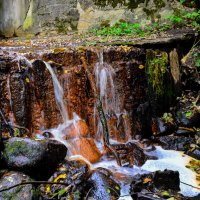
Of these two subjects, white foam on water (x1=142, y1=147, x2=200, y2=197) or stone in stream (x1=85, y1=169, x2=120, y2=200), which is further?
white foam on water (x1=142, y1=147, x2=200, y2=197)

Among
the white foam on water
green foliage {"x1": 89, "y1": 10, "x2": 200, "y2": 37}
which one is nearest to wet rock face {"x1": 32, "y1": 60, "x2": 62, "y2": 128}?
the white foam on water

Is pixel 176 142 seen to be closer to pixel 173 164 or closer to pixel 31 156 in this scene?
pixel 173 164

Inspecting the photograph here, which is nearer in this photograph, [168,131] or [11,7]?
[168,131]

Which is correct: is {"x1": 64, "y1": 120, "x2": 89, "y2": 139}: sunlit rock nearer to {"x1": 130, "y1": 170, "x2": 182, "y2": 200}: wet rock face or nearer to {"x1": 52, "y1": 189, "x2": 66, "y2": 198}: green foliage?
{"x1": 52, "y1": 189, "x2": 66, "y2": 198}: green foliage

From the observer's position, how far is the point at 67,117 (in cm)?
560

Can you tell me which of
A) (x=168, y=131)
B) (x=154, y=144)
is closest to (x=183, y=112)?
(x=168, y=131)

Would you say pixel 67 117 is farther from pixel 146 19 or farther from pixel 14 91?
pixel 146 19

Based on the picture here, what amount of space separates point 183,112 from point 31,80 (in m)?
3.46

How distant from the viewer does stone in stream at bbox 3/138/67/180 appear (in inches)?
159

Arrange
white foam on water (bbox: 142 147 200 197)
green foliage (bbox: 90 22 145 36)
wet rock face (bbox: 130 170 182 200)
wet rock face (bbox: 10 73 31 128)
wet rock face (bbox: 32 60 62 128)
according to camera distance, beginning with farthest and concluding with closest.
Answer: green foliage (bbox: 90 22 145 36) < wet rock face (bbox: 32 60 62 128) < wet rock face (bbox: 10 73 31 128) < white foam on water (bbox: 142 147 200 197) < wet rock face (bbox: 130 170 182 200)

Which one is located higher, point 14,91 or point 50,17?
point 50,17

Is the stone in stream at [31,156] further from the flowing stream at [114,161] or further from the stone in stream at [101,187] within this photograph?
Answer: the flowing stream at [114,161]

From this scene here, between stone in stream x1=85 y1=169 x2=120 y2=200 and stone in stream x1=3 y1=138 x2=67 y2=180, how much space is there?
737 millimetres

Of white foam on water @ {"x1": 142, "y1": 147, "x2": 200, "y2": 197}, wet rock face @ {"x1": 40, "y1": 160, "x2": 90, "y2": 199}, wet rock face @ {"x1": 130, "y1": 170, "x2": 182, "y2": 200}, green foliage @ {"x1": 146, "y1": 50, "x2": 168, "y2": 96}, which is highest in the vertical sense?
green foliage @ {"x1": 146, "y1": 50, "x2": 168, "y2": 96}
